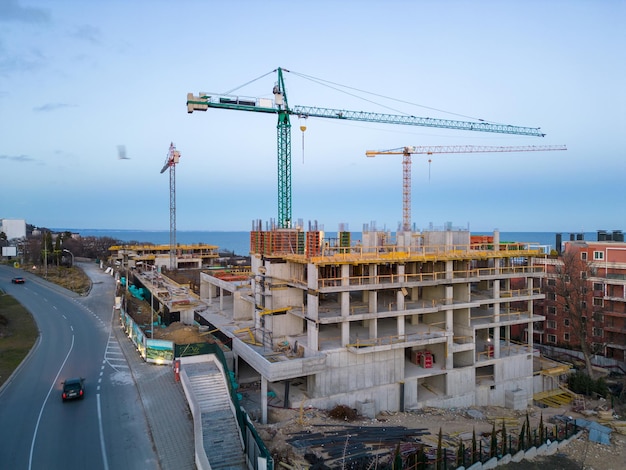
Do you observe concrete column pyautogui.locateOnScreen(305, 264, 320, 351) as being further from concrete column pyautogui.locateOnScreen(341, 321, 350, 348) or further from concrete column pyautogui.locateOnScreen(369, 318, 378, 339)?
concrete column pyautogui.locateOnScreen(369, 318, 378, 339)

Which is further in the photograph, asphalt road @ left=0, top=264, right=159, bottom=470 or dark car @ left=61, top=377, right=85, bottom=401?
dark car @ left=61, top=377, right=85, bottom=401

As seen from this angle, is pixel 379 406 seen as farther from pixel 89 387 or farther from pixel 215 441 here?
pixel 89 387

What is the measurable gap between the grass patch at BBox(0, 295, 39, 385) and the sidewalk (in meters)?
9.00

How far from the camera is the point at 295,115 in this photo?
7175 centimetres

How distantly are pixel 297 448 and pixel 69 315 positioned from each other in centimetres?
3979

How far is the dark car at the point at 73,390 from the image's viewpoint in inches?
1110

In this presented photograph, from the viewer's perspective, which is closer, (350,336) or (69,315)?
(350,336)

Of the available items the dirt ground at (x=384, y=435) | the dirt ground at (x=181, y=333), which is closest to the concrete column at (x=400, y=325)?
the dirt ground at (x=384, y=435)

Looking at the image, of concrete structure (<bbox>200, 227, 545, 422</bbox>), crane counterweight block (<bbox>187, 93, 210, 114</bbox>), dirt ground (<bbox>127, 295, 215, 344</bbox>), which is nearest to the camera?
concrete structure (<bbox>200, 227, 545, 422</bbox>)

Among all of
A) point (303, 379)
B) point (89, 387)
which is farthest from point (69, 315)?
point (303, 379)

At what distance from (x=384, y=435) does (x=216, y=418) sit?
34.8 ft

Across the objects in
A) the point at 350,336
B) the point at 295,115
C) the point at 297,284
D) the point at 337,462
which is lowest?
the point at 337,462

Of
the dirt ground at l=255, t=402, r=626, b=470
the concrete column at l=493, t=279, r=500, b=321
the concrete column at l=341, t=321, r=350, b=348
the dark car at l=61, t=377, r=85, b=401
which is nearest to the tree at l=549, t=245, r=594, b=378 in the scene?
A: the concrete column at l=493, t=279, r=500, b=321

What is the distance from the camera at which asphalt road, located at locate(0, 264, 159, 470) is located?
72.0 feet
